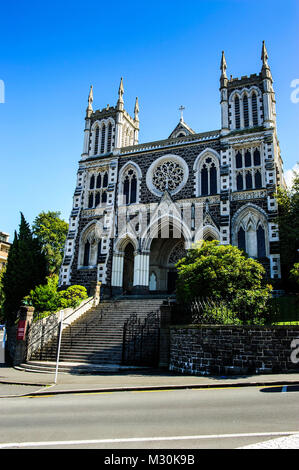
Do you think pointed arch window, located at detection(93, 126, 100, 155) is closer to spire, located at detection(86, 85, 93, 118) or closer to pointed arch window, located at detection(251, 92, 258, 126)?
spire, located at detection(86, 85, 93, 118)

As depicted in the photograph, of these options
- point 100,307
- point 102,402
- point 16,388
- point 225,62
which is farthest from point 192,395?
point 225,62

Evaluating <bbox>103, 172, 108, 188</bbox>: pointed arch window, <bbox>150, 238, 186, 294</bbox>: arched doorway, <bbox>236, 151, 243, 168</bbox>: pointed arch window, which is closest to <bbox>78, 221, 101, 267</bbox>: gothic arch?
<bbox>103, 172, 108, 188</bbox>: pointed arch window

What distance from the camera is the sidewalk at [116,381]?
1015cm

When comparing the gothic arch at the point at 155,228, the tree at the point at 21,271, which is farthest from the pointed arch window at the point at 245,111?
the tree at the point at 21,271

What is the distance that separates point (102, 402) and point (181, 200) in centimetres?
2109

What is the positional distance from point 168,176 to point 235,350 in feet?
64.9

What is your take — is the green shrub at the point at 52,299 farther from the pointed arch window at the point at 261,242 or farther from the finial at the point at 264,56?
the finial at the point at 264,56

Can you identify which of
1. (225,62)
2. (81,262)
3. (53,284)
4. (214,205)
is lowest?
(53,284)

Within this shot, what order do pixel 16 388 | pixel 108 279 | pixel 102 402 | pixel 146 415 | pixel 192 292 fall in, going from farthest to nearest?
pixel 108 279, pixel 192 292, pixel 16 388, pixel 102 402, pixel 146 415

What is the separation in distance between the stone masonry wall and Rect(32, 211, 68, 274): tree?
30.9 m

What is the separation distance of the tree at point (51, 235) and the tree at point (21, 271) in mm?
8360

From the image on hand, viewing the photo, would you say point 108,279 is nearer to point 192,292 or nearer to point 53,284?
point 53,284

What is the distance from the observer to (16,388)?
11617 millimetres

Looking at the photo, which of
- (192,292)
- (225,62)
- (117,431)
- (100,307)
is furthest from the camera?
(225,62)
